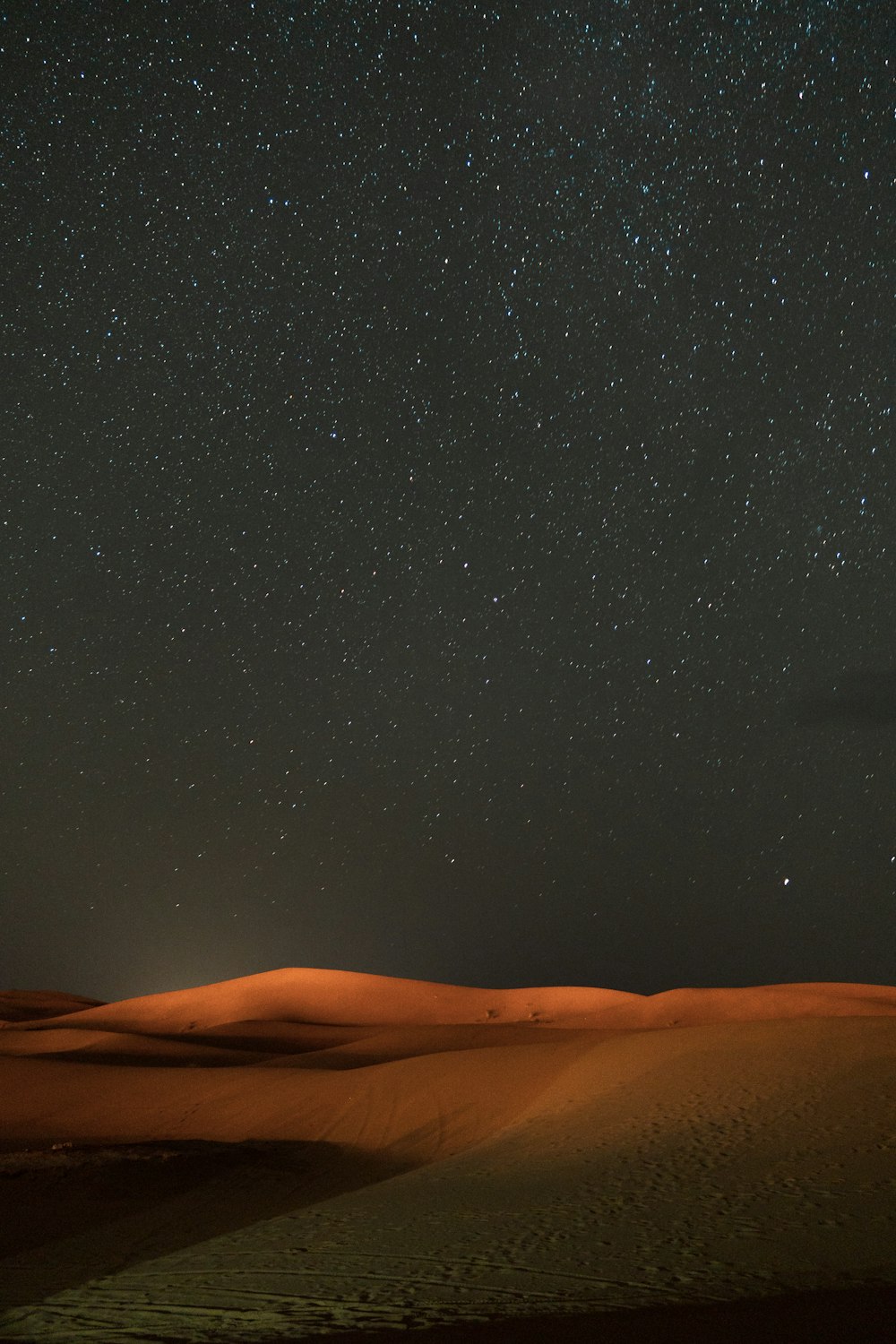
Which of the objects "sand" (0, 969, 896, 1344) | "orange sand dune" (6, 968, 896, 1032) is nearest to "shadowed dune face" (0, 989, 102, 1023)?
"orange sand dune" (6, 968, 896, 1032)

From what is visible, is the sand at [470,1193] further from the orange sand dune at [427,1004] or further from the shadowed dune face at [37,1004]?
the shadowed dune face at [37,1004]

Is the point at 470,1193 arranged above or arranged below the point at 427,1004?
above

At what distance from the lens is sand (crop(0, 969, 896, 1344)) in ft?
16.0

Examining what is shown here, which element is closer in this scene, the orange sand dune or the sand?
the sand

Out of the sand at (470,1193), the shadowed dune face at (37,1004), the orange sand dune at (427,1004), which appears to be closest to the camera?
the sand at (470,1193)

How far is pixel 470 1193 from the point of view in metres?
7.93

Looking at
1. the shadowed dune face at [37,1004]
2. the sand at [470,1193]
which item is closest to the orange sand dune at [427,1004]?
the shadowed dune face at [37,1004]

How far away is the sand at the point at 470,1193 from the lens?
16.0 ft

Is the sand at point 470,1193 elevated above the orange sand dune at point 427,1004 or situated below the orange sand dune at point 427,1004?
above

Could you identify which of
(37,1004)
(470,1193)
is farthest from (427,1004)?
(470,1193)

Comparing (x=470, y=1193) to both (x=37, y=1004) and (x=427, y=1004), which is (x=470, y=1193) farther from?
(x=37, y=1004)

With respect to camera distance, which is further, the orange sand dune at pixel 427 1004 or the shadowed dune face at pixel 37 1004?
the shadowed dune face at pixel 37 1004

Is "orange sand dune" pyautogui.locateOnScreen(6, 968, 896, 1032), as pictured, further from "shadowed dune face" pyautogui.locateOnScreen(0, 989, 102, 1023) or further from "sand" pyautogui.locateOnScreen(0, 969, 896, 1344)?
"sand" pyautogui.locateOnScreen(0, 969, 896, 1344)

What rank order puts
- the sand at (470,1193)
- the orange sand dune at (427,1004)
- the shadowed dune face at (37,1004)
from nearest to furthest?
the sand at (470,1193) < the orange sand dune at (427,1004) < the shadowed dune face at (37,1004)
